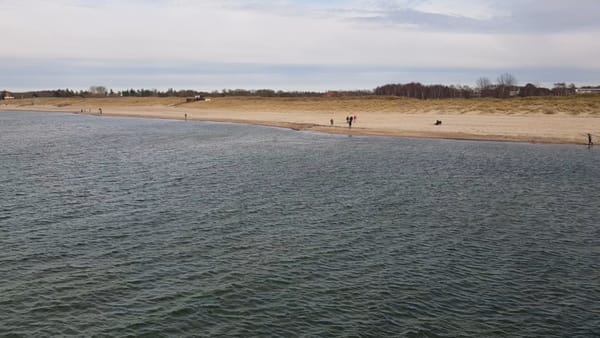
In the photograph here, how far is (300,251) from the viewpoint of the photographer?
19.4 meters

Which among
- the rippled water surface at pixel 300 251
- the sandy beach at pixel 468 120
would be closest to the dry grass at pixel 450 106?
the sandy beach at pixel 468 120

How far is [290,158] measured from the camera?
45.3 metres

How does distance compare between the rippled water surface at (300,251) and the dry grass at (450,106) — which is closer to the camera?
the rippled water surface at (300,251)

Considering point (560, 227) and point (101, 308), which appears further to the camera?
point (560, 227)

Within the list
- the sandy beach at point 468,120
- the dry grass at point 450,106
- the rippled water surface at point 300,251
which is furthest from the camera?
the dry grass at point 450,106

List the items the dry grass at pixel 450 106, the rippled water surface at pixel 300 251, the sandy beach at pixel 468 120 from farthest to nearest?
the dry grass at pixel 450 106 < the sandy beach at pixel 468 120 < the rippled water surface at pixel 300 251

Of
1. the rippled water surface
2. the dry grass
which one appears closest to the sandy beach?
the dry grass

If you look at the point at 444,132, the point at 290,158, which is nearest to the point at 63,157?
the point at 290,158

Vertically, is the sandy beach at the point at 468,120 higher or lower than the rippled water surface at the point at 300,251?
higher

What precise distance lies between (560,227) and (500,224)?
242 centimetres

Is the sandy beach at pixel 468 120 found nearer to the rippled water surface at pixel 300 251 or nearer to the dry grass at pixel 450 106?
the dry grass at pixel 450 106

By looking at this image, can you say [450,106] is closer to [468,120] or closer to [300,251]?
[468,120]

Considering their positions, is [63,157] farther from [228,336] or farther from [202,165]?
[228,336]

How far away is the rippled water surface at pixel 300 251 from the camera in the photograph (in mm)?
14047
